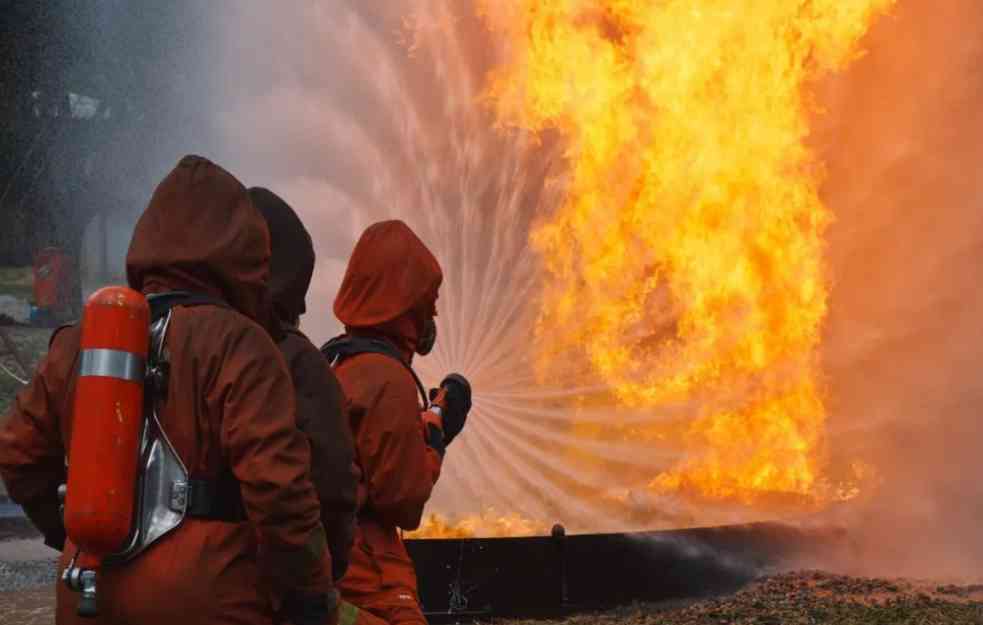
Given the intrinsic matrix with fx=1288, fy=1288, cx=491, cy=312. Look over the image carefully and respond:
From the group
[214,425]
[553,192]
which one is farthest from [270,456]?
[553,192]

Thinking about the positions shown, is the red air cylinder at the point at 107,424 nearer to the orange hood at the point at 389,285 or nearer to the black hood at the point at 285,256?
the black hood at the point at 285,256

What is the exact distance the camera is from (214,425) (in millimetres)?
3027

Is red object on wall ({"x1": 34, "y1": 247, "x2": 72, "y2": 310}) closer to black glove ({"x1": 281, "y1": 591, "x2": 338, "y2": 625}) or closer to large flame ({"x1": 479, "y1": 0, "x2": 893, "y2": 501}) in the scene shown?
large flame ({"x1": 479, "y1": 0, "x2": 893, "y2": 501})

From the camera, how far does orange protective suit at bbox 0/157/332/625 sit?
2959mm

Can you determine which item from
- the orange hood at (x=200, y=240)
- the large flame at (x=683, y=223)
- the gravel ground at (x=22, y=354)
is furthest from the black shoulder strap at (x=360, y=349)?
the gravel ground at (x=22, y=354)

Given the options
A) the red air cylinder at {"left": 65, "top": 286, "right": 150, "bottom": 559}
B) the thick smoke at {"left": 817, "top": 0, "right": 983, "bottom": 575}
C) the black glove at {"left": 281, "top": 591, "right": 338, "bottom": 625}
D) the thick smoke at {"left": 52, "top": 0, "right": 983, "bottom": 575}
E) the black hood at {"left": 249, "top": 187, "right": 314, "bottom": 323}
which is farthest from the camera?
the thick smoke at {"left": 817, "top": 0, "right": 983, "bottom": 575}

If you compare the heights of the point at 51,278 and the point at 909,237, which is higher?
the point at 51,278

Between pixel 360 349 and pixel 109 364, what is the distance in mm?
1496

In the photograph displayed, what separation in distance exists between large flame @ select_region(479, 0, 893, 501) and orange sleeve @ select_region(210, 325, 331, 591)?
815cm

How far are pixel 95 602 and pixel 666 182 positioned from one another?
904 centimetres

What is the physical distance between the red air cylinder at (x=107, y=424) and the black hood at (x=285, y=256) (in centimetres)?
86

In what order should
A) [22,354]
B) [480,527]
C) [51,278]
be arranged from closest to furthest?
[480,527], [22,354], [51,278]

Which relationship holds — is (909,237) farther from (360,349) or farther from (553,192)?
(360,349)

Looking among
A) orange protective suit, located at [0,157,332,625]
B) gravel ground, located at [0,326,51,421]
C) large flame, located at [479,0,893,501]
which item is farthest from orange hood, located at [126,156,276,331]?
gravel ground, located at [0,326,51,421]
